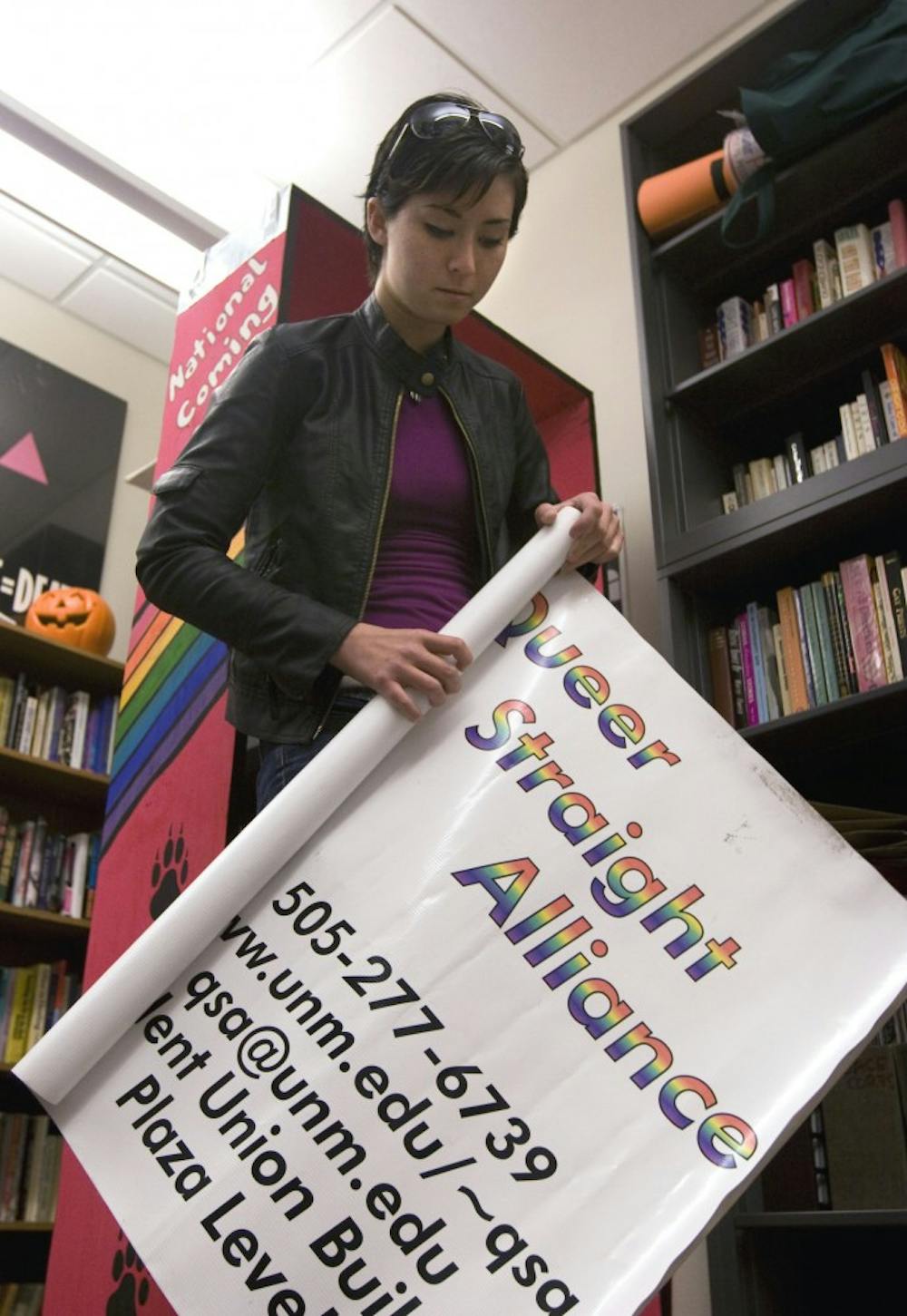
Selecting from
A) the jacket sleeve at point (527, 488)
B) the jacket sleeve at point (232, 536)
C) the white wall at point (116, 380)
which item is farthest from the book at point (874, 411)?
the white wall at point (116, 380)

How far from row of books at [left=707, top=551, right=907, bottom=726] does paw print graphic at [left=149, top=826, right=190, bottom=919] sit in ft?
2.93

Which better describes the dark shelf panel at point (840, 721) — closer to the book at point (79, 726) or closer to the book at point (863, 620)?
the book at point (863, 620)

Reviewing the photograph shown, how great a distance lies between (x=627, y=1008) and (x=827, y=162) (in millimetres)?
1698

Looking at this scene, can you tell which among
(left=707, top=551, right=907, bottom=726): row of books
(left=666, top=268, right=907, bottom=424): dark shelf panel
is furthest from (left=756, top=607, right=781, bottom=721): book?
(left=666, top=268, right=907, bottom=424): dark shelf panel

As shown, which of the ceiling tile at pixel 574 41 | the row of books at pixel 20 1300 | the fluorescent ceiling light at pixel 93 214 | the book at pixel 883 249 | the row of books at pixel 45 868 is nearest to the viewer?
the book at pixel 883 249

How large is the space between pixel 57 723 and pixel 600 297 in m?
1.85

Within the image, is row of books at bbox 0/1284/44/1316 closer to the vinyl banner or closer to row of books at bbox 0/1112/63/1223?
row of books at bbox 0/1112/63/1223

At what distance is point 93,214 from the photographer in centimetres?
336

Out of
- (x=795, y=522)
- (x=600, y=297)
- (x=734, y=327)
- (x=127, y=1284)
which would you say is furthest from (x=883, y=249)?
(x=127, y=1284)

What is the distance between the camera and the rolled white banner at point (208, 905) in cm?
81

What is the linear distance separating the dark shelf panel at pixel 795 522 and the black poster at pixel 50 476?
86.8 inches

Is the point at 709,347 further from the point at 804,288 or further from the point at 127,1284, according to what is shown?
the point at 127,1284

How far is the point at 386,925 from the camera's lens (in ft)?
2.75

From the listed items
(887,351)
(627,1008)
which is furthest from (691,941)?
(887,351)
